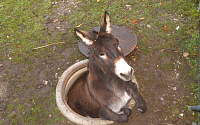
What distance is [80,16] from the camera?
6.18 m

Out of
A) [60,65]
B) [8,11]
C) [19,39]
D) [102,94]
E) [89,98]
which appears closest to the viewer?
[102,94]

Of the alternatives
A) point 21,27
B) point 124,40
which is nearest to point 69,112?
point 124,40

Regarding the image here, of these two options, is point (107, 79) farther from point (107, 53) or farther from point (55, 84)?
point (55, 84)

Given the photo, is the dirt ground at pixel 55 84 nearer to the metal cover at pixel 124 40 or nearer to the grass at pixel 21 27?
the metal cover at pixel 124 40

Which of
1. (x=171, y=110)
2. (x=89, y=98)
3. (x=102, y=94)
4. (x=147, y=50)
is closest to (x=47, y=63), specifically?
(x=89, y=98)

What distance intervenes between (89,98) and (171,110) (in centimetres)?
184

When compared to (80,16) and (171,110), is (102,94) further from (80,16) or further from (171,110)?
(80,16)

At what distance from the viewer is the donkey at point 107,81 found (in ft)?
8.80

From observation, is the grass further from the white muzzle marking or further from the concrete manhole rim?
the white muzzle marking

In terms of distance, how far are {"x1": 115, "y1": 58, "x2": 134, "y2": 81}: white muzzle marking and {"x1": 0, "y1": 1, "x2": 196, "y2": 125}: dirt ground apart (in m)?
1.74

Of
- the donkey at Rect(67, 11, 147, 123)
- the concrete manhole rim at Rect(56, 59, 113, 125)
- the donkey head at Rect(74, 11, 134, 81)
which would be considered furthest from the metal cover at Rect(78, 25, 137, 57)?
the donkey head at Rect(74, 11, 134, 81)

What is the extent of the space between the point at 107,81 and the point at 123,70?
0.76m

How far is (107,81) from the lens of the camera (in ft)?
10.4

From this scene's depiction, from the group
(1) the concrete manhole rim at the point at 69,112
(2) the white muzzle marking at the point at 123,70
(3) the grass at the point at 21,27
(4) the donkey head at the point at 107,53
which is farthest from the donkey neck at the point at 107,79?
(3) the grass at the point at 21,27
